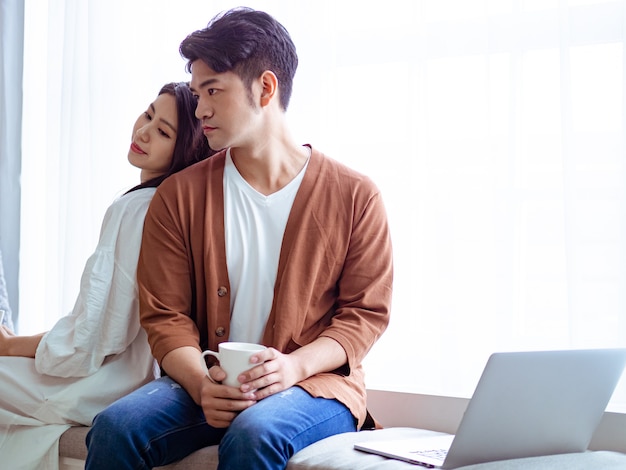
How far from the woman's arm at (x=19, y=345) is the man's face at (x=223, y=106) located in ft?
2.03

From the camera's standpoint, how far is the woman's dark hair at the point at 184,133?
2.05 meters

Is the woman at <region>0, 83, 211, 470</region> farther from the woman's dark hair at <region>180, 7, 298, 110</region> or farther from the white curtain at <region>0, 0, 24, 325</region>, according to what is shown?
the white curtain at <region>0, 0, 24, 325</region>

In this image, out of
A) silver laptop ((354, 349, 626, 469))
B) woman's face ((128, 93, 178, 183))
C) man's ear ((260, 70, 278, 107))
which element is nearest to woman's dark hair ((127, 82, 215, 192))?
woman's face ((128, 93, 178, 183))

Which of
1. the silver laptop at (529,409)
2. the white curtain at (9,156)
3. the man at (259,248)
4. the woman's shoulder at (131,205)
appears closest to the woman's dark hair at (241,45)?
the man at (259,248)

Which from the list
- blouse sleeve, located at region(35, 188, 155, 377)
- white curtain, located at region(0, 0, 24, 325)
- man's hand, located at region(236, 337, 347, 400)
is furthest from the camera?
white curtain, located at region(0, 0, 24, 325)

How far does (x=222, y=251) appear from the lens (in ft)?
6.05

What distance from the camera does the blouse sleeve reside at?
185 centimetres

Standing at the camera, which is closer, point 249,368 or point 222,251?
point 249,368

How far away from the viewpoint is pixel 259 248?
1.86 metres

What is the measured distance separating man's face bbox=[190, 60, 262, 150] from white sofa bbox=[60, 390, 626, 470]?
2.20 ft

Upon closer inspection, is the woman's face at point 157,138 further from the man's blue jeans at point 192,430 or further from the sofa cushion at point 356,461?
the sofa cushion at point 356,461

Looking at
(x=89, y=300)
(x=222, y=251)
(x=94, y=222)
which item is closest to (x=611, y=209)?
(x=222, y=251)

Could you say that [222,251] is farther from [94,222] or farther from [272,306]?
[94,222]

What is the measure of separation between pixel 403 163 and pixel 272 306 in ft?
1.88
